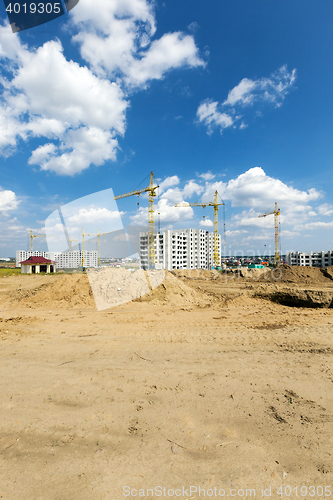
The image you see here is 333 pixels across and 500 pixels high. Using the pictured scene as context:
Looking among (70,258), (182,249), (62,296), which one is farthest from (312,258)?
(70,258)

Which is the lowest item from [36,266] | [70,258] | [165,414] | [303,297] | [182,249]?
[165,414]

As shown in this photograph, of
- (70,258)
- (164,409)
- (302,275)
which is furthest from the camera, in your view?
(70,258)

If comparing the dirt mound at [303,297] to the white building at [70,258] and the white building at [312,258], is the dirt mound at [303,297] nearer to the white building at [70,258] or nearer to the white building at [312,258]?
the white building at [312,258]

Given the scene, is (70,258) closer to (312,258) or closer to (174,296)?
(312,258)

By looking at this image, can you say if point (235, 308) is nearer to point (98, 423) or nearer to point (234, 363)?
point (234, 363)

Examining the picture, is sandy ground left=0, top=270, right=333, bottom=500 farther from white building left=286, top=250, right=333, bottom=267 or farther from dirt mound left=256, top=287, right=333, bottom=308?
white building left=286, top=250, right=333, bottom=267

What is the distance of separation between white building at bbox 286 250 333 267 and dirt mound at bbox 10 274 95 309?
91898mm

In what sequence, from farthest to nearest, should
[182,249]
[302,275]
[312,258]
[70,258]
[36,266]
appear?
[70,258] → [312,258] → [182,249] → [36,266] → [302,275]

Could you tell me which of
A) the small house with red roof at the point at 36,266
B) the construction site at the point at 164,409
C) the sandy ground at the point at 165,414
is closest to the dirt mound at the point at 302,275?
the construction site at the point at 164,409

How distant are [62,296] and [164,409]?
1286 centimetres

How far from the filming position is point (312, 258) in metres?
87.1

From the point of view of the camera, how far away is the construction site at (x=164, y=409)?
2957 mm

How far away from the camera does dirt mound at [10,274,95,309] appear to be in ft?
46.6

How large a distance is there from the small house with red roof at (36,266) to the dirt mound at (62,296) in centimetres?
2461
